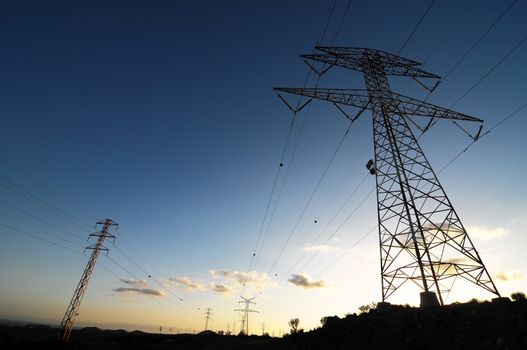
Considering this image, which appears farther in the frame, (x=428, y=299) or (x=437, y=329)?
(x=428, y=299)

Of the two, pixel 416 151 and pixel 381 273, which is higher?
pixel 416 151

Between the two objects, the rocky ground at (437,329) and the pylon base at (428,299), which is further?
the pylon base at (428,299)

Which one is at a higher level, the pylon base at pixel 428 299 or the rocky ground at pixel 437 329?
the pylon base at pixel 428 299

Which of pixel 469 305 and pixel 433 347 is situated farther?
pixel 469 305

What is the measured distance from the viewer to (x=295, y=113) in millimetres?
22422

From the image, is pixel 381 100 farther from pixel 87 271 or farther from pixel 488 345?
pixel 87 271


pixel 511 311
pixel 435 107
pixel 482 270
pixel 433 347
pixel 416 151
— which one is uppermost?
pixel 435 107

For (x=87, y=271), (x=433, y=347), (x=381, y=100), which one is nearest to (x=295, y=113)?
(x=381, y=100)

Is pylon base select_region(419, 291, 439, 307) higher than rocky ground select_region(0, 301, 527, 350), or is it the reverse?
pylon base select_region(419, 291, 439, 307)

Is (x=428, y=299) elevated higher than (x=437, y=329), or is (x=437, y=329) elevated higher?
(x=428, y=299)

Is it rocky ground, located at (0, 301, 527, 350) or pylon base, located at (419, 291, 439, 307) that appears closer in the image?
rocky ground, located at (0, 301, 527, 350)

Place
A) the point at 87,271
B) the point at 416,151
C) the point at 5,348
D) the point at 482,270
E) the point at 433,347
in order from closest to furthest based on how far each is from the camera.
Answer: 1. the point at 433,347
2. the point at 482,270
3. the point at 416,151
4. the point at 5,348
5. the point at 87,271

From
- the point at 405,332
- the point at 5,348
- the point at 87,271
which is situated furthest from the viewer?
the point at 87,271

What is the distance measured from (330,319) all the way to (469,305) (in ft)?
30.5
